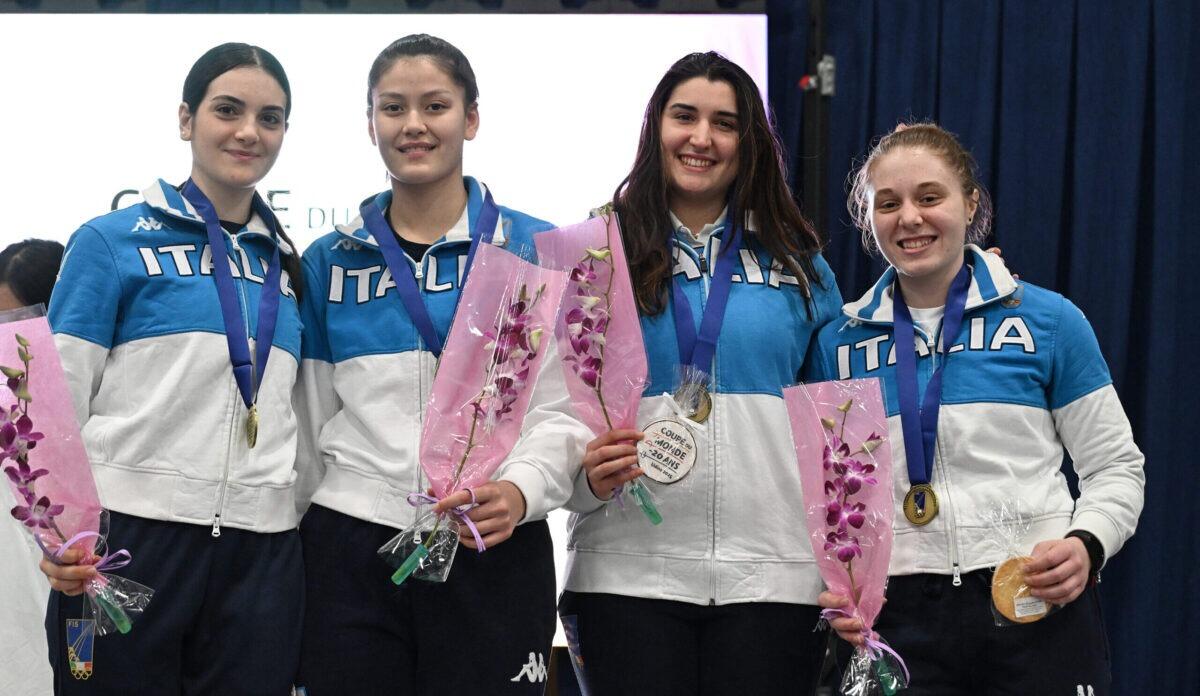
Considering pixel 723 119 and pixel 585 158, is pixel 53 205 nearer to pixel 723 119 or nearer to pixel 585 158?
pixel 585 158

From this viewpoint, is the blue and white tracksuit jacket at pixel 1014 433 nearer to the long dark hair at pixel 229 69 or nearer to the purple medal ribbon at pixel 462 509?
the purple medal ribbon at pixel 462 509

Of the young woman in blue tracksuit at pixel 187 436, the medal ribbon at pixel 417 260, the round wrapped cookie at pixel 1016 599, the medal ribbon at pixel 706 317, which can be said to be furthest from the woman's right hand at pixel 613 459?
the round wrapped cookie at pixel 1016 599

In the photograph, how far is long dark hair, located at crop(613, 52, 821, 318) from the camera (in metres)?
2.46

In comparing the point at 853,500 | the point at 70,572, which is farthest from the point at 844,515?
the point at 70,572

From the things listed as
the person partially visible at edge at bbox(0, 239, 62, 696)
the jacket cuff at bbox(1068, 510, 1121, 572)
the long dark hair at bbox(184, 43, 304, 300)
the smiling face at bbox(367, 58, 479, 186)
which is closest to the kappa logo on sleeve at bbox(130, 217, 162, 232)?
the long dark hair at bbox(184, 43, 304, 300)

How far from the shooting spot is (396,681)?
2094 mm

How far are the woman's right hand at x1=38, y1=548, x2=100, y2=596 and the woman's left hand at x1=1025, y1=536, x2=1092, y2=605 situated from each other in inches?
64.0

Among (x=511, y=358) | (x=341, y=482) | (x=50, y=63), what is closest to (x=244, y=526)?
(x=341, y=482)

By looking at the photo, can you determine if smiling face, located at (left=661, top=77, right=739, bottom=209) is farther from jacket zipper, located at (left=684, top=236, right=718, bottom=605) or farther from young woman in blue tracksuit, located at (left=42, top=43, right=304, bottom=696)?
young woman in blue tracksuit, located at (left=42, top=43, right=304, bottom=696)

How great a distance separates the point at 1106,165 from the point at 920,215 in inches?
84.0

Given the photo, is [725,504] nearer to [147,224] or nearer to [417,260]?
[417,260]

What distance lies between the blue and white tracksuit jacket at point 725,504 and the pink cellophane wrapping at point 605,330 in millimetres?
123

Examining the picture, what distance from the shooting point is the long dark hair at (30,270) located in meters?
3.16

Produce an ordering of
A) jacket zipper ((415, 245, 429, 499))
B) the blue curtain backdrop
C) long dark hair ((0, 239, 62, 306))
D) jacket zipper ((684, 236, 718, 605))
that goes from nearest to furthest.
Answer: jacket zipper ((415, 245, 429, 499)) → jacket zipper ((684, 236, 718, 605)) → long dark hair ((0, 239, 62, 306)) → the blue curtain backdrop
